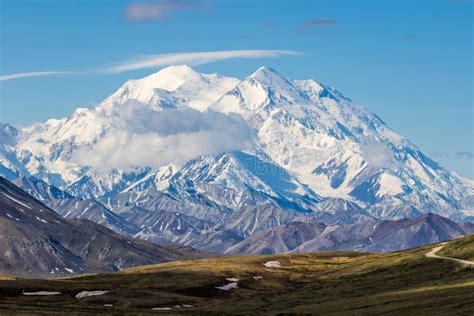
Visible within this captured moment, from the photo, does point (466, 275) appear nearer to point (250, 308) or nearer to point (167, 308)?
point (250, 308)

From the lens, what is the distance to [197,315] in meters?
167

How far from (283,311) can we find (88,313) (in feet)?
120

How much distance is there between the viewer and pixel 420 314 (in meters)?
148

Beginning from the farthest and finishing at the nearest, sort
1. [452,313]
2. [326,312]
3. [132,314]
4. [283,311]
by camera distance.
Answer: [283,311]
[326,312]
[132,314]
[452,313]

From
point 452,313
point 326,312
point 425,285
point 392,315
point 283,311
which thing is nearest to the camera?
point 452,313

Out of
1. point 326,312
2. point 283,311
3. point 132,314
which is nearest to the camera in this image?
point 132,314

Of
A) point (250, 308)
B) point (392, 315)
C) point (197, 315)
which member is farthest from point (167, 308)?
point (392, 315)

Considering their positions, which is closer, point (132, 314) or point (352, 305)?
point (132, 314)

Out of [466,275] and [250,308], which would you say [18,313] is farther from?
[466,275]

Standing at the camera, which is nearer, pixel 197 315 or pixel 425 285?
pixel 197 315

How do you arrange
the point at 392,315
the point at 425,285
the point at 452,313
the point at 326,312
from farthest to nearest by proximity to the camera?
the point at 425,285
the point at 326,312
the point at 392,315
the point at 452,313

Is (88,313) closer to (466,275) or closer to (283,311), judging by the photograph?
(283,311)

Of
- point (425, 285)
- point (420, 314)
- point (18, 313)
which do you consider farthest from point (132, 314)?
point (425, 285)

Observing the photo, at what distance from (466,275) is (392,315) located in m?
44.4
